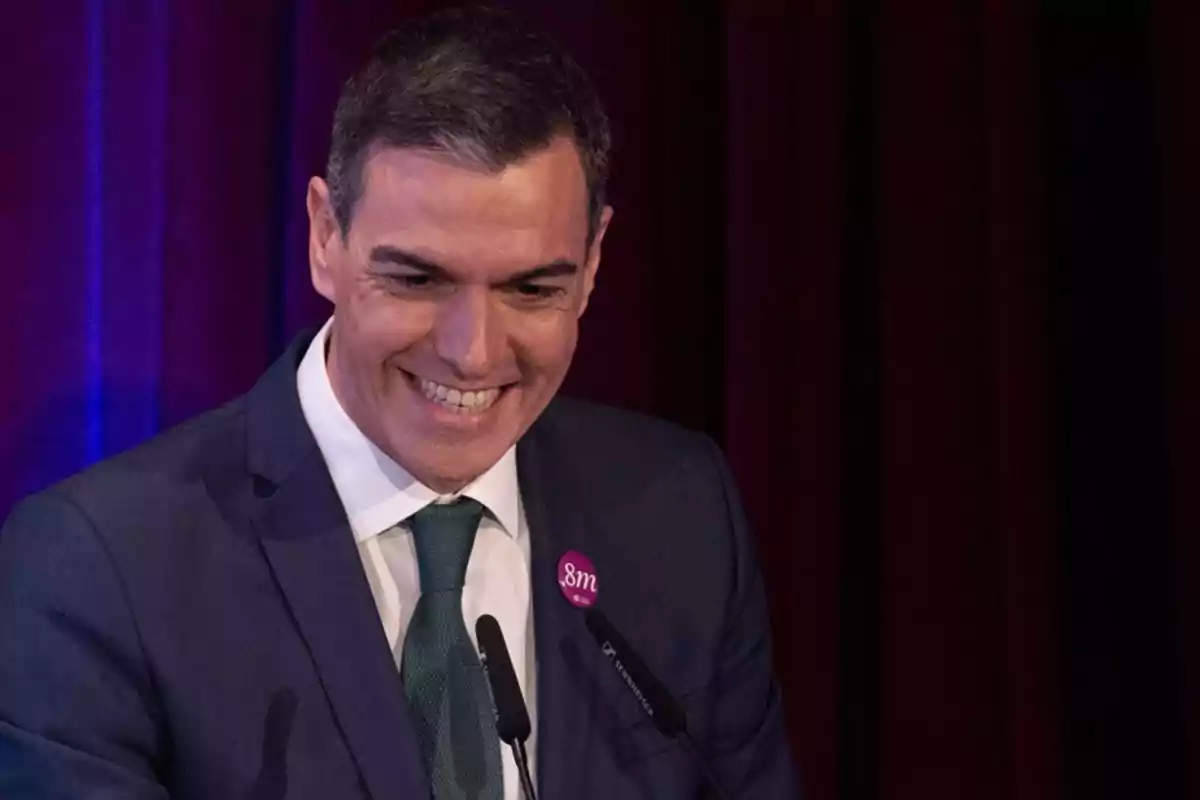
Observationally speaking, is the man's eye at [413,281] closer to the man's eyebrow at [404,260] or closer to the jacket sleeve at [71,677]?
the man's eyebrow at [404,260]

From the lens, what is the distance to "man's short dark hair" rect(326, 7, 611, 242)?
4.07 ft

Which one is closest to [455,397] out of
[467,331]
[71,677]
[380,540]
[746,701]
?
[467,331]

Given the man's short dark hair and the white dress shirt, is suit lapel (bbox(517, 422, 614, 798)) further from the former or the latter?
the man's short dark hair

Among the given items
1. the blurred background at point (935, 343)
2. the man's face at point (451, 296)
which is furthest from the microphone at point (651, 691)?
the blurred background at point (935, 343)

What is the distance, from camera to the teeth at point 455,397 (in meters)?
1.33

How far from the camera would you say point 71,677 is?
1213mm

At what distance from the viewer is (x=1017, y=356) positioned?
2051 mm

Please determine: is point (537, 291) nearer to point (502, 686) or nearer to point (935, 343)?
point (502, 686)

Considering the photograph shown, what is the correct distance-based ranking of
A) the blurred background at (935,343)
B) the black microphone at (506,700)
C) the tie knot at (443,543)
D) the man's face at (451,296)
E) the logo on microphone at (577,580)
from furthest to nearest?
the blurred background at (935,343)
the logo on microphone at (577,580)
the tie knot at (443,543)
the man's face at (451,296)
the black microphone at (506,700)

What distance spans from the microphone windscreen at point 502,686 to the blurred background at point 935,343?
0.84m

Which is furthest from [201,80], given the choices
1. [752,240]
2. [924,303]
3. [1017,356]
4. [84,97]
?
[1017,356]

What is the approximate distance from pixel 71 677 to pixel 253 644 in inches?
6.2

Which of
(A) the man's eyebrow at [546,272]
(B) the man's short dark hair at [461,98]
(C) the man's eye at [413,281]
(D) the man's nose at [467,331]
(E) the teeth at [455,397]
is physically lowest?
(E) the teeth at [455,397]

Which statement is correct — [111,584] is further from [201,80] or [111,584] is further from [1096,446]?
[1096,446]
